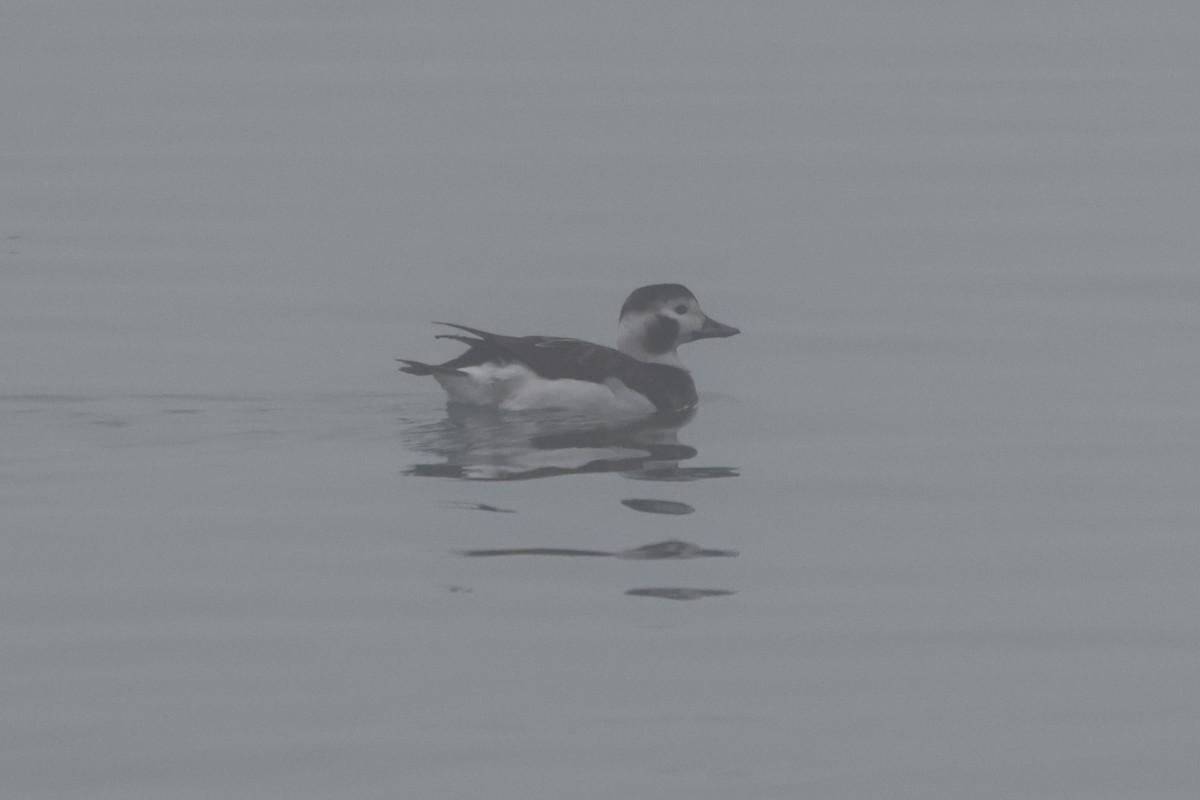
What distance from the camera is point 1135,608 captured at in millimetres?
8336

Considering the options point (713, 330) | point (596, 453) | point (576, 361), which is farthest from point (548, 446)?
point (713, 330)

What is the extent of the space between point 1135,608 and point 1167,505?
5.35ft

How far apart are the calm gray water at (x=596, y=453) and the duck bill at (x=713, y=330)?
30cm

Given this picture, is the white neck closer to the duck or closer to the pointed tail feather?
the duck

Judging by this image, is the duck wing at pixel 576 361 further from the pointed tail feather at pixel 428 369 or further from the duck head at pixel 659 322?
the duck head at pixel 659 322

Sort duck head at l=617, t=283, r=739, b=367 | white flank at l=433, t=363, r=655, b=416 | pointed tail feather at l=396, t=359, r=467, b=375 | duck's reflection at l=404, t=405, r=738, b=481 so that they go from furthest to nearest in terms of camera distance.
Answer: duck head at l=617, t=283, r=739, b=367 → white flank at l=433, t=363, r=655, b=416 → pointed tail feather at l=396, t=359, r=467, b=375 → duck's reflection at l=404, t=405, r=738, b=481

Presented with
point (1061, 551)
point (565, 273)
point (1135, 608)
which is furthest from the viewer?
point (565, 273)

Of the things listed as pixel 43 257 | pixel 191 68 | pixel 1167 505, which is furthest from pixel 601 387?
pixel 191 68

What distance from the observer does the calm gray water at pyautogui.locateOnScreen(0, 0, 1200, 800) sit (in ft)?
22.8

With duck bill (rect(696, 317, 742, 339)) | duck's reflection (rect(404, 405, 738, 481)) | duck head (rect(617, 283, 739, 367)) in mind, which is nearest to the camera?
duck's reflection (rect(404, 405, 738, 481))

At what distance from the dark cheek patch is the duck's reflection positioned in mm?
627

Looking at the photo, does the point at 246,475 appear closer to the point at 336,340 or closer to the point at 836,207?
the point at 336,340

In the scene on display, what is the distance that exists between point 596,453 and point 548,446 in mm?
215

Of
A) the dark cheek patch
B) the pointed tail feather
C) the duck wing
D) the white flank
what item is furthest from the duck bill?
the pointed tail feather
